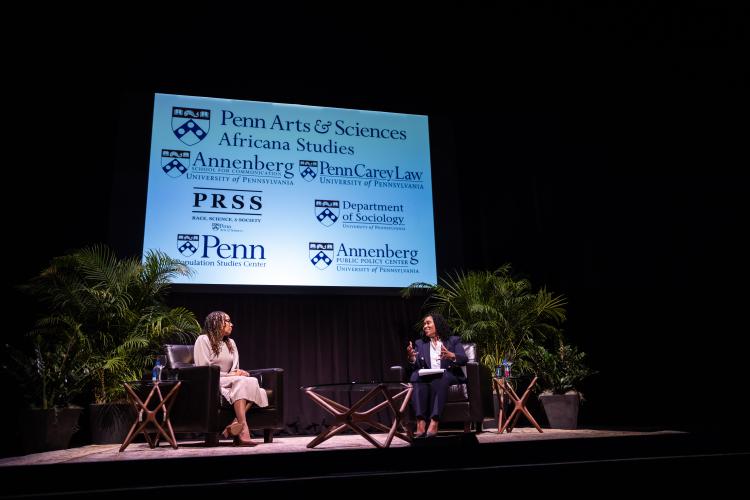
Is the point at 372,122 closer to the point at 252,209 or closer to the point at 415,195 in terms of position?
the point at 415,195

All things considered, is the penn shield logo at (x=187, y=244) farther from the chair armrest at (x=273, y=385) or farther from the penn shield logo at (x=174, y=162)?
the chair armrest at (x=273, y=385)

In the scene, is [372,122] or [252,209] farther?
[372,122]

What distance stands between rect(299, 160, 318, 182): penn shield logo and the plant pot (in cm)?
315

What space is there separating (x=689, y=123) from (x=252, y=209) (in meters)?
4.28

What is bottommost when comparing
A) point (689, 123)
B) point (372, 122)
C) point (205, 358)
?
point (205, 358)

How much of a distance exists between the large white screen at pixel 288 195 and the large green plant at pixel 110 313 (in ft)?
1.62

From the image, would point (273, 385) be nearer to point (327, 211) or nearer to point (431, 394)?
point (431, 394)

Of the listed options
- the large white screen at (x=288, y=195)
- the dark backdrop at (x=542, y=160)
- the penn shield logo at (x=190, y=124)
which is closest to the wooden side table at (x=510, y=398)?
the dark backdrop at (x=542, y=160)

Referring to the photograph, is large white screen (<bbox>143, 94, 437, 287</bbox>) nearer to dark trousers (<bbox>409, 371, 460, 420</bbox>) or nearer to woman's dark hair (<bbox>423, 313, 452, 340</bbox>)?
woman's dark hair (<bbox>423, 313, 452, 340</bbox>)

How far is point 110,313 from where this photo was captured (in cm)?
479

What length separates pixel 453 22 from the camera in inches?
199

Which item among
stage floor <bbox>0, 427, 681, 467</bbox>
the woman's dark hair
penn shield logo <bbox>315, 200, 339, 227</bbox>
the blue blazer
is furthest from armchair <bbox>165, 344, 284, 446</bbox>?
penn shield logo <bbox>315, 200, 339, 227</bbox>

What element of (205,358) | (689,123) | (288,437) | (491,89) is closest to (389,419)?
(288,437)

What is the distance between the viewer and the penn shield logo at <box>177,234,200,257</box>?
5371 millimetres
